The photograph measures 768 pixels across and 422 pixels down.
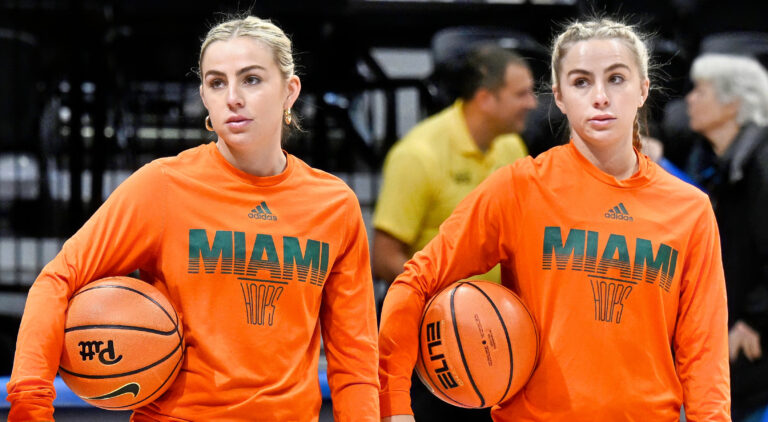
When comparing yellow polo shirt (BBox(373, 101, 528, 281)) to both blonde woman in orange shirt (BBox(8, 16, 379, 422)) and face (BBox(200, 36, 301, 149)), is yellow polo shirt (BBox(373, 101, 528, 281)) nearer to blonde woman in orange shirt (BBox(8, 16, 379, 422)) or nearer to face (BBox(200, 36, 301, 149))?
blonde woman in orange shirt (BBox(8, 16, 379, 422))

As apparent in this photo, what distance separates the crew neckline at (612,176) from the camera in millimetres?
2490

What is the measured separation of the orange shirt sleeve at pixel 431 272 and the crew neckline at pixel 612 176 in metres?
0.19

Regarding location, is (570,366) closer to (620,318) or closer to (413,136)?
(620,318)

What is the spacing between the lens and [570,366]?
2.38m

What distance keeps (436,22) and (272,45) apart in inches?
170

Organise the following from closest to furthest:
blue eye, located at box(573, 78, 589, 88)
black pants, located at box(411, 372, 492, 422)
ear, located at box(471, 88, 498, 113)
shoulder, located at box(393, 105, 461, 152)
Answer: blue eye, located at box(573, 78, 589, 88)
black pants, located at box(411, 372, 492, 422)
shoulder, located at box(393, 105, 461, 152)
ear, located at box(471, 88, 498, 113)

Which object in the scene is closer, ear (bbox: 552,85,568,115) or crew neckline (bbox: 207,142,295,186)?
crew neckline (bbox: 207,142,295,186)

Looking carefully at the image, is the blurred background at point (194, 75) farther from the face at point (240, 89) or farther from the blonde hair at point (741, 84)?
the face at point (240, 89)

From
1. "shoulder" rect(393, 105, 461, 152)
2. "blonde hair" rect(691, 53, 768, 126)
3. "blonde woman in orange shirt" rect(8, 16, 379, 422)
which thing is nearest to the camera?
"blonde woman in orange shirt" rect(8, 16, 379, 422)

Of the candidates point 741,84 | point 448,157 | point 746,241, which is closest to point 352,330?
point 448,157

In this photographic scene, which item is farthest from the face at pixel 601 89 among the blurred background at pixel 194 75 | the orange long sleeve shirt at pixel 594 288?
the blurred background at pixel 194 75

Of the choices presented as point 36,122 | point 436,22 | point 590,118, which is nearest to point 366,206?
point 436,22

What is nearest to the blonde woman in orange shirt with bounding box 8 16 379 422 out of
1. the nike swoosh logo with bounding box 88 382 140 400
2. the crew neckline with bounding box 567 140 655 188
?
the nike swoosh logo with bounding box 88 382 140 400

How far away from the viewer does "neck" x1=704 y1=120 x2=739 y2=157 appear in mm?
4332
